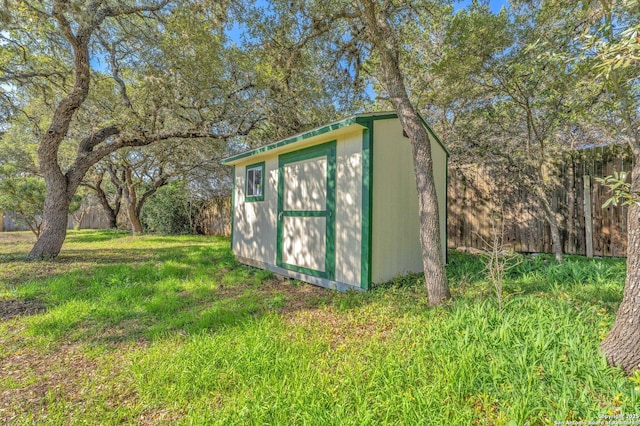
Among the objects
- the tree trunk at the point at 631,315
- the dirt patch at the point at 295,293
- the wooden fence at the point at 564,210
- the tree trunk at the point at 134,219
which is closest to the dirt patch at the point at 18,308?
the dirt patch at the point at 295,293

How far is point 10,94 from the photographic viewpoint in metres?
7.25

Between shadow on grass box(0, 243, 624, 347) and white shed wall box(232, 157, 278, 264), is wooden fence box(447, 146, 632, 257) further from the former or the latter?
white shed wall box(232, 157, 278, 264)

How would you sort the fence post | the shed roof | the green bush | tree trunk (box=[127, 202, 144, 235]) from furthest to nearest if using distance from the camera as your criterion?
the green bush
tree trunk (box=[127, 202, 144, 235])
the fence post
the shed roof

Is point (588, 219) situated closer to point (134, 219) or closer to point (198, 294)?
point (198, 294)

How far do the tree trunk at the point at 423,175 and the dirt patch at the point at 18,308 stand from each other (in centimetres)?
452

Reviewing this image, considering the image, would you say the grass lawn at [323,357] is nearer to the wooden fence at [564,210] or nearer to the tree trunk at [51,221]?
the wooden fence at [564,210]

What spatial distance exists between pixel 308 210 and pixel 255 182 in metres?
1.98

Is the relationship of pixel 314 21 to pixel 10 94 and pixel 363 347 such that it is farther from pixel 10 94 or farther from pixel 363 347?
pixel 10 94

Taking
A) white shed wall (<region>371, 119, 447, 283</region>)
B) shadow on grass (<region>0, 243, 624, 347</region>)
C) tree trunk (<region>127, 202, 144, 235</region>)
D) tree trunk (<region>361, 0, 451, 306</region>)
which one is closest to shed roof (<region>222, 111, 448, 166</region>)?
white shed wall (<region>371, 119, 447, 283</region>)

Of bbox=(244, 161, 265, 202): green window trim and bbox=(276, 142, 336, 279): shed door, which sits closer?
bbox=(276, 142, 336, 279): shed door

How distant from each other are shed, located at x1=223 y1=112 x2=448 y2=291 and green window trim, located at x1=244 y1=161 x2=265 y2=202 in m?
0.36

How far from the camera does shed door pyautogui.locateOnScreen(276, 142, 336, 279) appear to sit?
460cm

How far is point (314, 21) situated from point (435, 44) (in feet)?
11.1

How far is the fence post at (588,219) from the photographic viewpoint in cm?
548
